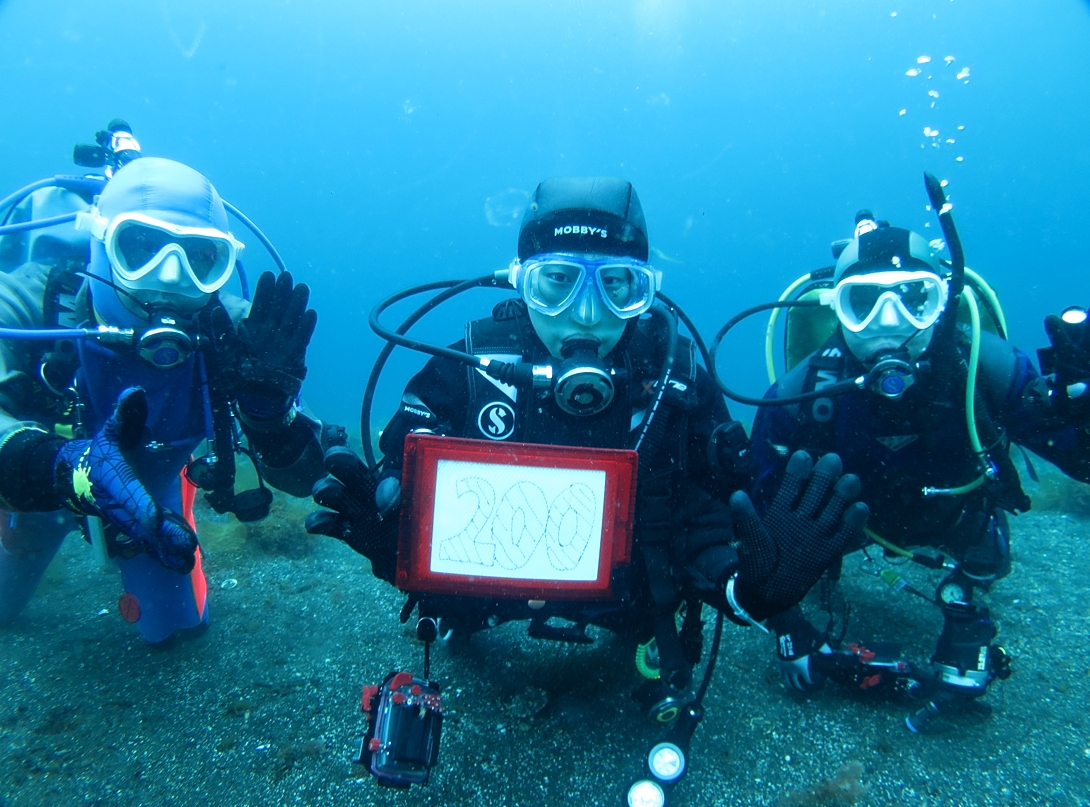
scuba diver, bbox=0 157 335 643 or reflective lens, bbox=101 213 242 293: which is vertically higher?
reflective lens, bbox=101 213 242 293

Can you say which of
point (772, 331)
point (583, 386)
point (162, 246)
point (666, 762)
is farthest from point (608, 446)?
point (162, 246)

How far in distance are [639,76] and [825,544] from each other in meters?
57.0

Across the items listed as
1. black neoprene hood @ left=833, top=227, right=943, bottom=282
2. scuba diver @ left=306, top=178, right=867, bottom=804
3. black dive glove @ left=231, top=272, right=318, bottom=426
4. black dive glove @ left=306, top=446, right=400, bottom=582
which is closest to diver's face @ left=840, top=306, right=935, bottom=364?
black neoprene hood @ left=833, top=227, right=943, bottom=282

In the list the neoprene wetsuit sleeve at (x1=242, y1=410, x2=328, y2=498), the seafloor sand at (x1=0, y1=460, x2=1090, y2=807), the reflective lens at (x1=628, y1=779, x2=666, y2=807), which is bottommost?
the seafloor sand at (x1=0, y1=460, x2=1090, y2=807)

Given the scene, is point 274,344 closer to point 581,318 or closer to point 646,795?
point 581,318

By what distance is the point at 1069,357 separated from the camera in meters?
2.90

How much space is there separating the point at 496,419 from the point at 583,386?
0.68m

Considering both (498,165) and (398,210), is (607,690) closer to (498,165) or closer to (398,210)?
(498,165)

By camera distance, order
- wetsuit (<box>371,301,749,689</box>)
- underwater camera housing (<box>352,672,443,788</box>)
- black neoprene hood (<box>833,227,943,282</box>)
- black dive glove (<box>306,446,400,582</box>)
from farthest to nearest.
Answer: black neoprene hood (<box>833,227,943,282</box>) < wetsuit (<box>371,301,749,689</box>) < black dive glove (<box>306,446,400,582</box>) < underwater camera housing (<box>352,672,443,788</box>)

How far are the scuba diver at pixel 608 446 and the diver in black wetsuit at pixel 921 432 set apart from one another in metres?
1.03

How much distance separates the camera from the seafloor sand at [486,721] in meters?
2.74

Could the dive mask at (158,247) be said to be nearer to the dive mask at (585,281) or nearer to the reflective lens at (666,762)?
the dive mask at (585,281)

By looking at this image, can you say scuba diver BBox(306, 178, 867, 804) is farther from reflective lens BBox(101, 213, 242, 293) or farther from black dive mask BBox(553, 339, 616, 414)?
reflective lens BBox(101, 213, 242, 293)

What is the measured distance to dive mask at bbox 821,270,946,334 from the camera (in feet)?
11.1
